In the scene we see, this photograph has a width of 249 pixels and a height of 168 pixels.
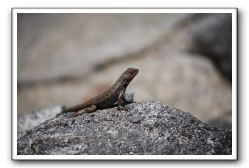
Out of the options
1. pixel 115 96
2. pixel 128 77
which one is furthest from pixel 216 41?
pixel 115 96

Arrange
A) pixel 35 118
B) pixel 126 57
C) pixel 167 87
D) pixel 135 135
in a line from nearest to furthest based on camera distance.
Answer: pixel 135 135 → pixel 35 118 → pixel 167 87 → pixel 126 57

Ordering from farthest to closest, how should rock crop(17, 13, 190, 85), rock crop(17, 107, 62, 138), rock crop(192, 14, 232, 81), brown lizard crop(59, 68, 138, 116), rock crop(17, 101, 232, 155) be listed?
rock crop(17, 13, 190, 85), rock crop(192, 14, 232, 81), rock crop(17, 107, 62, 138), brown lizard crop(59, 68, 138, 116), rock crop(17, 101, 232, 155)

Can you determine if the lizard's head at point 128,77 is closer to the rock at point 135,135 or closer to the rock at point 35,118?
the rock at point 135,135

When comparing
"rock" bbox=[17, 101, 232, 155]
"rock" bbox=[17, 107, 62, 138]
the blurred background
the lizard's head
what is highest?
the blurred background

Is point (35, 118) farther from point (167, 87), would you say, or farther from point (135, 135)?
point (167, 87)

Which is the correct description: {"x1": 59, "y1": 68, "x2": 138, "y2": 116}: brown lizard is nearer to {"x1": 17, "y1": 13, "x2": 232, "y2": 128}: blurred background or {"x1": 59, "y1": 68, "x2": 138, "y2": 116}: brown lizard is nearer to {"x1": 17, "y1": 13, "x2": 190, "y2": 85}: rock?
Result: {"x1": 17, "y1": 13, "x2": 232, "y2": 128}: blurred background

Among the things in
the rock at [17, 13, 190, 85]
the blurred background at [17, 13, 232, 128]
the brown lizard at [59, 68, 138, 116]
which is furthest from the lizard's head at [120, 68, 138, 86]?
the rock at [17, 13, 190, 85]
